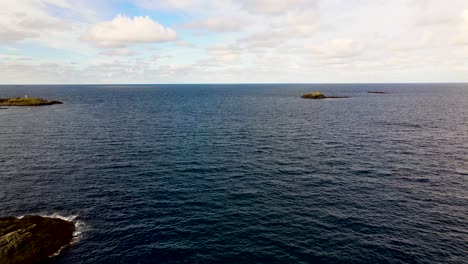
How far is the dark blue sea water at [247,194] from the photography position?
39.9 meters

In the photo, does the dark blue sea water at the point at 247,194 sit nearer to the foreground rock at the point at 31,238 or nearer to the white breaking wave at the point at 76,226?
the white breaking wave at the point at 76,226

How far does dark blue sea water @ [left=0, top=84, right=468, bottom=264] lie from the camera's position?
3994cm

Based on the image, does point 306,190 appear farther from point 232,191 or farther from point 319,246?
point 319,246

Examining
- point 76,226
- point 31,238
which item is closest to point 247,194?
point 76,226

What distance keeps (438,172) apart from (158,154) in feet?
212

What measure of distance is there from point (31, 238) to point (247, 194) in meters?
32.3

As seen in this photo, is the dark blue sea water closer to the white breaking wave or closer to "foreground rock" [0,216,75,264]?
the white breaking wave

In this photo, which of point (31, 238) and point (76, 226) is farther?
point (76, 226)

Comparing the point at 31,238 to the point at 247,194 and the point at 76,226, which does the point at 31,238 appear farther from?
Answer: the point at 247,194

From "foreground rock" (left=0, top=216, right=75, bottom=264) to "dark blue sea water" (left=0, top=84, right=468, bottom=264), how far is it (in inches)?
88.2

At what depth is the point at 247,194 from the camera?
5572cm

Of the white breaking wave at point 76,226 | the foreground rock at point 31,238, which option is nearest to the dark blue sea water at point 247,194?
the white breaking wave at point 76,226

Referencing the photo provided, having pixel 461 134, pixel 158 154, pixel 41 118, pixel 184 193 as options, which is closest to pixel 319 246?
pixel 184 193

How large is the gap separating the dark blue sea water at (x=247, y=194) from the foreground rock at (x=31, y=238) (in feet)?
7.35
